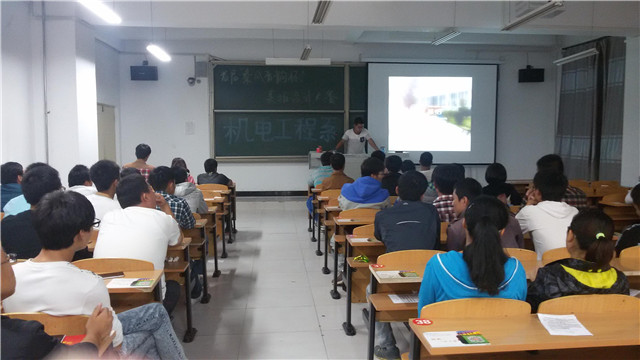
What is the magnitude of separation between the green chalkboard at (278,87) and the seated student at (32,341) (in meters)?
8.12

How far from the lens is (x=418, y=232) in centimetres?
290

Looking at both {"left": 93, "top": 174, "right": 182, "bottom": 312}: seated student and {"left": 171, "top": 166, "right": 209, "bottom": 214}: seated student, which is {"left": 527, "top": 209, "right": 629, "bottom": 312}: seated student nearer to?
{"left": 93, "top": 174, "right": 182, "bottom": 312}: seated student

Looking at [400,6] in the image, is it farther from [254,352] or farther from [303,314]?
[254,352]

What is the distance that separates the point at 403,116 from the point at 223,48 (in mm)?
4031

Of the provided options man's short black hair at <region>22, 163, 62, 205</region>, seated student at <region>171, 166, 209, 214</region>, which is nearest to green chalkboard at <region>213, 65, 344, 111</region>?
seated student at <region>171, 166, 209, 214</region>

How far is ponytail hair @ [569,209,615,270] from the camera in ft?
6.20

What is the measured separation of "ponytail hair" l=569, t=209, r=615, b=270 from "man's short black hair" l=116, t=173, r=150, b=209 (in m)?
2.47

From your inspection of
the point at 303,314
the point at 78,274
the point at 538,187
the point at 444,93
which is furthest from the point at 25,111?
the point at 444,93

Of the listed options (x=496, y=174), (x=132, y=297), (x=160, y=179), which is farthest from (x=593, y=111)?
(x=132, y=297)

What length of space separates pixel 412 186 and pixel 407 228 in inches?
Answer: 10.9

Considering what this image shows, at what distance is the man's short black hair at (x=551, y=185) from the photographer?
3.11 meters

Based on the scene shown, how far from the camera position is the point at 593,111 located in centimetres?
866

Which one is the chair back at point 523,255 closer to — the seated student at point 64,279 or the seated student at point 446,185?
the seated student at point 446,185

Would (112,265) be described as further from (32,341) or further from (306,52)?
(306,52)
